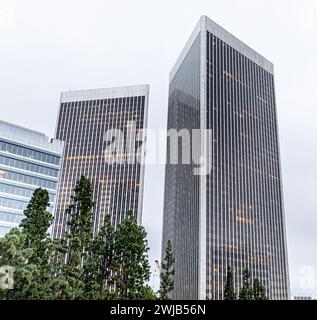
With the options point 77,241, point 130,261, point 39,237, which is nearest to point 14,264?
point 77,241

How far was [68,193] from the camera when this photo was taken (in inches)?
7239

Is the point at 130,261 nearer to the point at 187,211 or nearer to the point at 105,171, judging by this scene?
the point at 187,211

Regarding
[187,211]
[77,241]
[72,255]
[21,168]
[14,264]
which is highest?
→ [187,211]

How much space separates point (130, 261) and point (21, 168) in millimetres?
73363

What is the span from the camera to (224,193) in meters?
169

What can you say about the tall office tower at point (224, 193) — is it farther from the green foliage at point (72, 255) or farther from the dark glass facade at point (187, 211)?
the green foliage at point (72, 255)

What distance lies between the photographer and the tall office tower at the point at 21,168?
328ft

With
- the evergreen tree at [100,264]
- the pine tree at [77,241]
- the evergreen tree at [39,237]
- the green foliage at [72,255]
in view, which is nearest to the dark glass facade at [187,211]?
the evergreen tree at [100,264]

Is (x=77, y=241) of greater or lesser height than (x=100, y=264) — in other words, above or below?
above

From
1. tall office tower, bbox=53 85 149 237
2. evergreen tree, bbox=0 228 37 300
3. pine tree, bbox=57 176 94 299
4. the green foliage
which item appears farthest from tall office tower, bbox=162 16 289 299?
evergreen tree, bbox=0 228 37 300

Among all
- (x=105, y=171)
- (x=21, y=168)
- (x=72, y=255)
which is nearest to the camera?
(x=72, y=255)

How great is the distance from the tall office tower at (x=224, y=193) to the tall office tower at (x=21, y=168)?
239 ft
